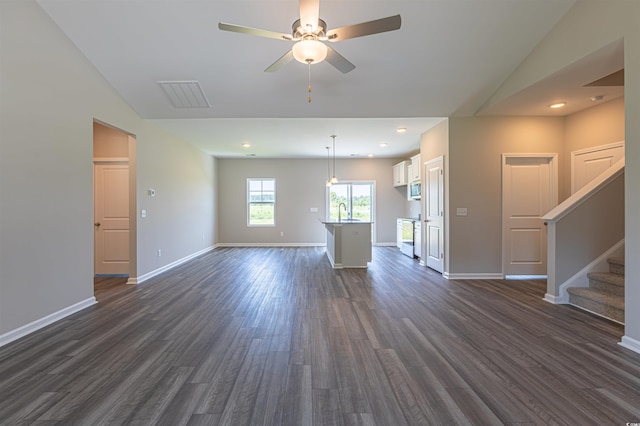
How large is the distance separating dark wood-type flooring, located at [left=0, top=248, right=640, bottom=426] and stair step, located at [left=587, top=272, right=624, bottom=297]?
17.5 inches

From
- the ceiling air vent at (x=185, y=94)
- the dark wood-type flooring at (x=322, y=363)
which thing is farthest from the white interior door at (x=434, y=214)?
the ceiling air vent at (x=185, y=94)

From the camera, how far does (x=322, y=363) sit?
2.18 meters

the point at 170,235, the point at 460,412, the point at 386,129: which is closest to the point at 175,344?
the point at 460,412

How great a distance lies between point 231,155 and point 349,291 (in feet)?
19.2

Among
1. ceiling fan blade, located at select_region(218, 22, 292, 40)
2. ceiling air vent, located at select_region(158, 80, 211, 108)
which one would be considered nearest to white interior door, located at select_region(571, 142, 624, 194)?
ceiling fan blade, located at select_region(218, 22, 292, 40)

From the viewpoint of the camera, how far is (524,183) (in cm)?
480

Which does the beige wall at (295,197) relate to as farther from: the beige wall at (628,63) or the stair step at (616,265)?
the beige wall at (628,63)

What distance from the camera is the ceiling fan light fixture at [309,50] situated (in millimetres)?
2180

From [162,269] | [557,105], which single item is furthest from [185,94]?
[557,105]

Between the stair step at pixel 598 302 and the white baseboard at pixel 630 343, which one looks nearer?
the white baseboard at pixel 630 343

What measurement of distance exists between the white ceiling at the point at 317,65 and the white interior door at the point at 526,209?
94 cm

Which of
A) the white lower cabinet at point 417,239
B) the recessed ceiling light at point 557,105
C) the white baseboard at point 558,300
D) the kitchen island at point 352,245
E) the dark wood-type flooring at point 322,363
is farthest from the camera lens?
the white lower cabinet at point 417,239

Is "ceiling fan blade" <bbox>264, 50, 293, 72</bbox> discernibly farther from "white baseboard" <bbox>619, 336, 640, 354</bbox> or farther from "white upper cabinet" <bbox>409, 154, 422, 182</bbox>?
"white upper cabinet" <bbox>409, 154, 422, 182</bbox>

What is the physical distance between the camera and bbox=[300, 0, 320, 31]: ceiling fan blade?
2.08m
